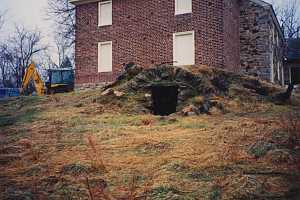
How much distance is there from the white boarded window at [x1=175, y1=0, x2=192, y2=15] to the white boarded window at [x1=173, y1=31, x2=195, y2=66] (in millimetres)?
1055

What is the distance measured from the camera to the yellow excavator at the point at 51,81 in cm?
2377

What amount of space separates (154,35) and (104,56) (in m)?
3.12

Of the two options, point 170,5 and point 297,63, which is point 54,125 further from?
point 297,63

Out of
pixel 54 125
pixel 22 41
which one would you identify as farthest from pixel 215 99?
pixel 22 41

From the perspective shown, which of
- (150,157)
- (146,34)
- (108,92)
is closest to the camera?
(150,157)

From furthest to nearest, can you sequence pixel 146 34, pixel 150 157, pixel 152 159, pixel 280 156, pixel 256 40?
pixel 256 40
pixel 146 34
pixel 150 157
pixel 152 159
pixel 280 156

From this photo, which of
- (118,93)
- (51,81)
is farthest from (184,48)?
(51,81)

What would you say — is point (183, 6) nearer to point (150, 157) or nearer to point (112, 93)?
point (112, 93)

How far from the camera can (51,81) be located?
25.5m

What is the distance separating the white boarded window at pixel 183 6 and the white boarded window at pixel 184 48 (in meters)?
1.05

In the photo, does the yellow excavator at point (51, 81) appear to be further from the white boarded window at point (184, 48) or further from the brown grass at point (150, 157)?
the brown grass at point (150, 157)

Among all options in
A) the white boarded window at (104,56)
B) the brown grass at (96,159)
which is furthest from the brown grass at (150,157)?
the white boarded window at (104,56)

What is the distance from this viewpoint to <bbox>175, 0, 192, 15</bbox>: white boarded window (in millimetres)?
18306

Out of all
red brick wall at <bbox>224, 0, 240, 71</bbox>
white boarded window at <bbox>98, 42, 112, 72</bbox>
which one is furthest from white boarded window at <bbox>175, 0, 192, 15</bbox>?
white boarded window at <bbox>98, 42, 112, 72</bbox>
